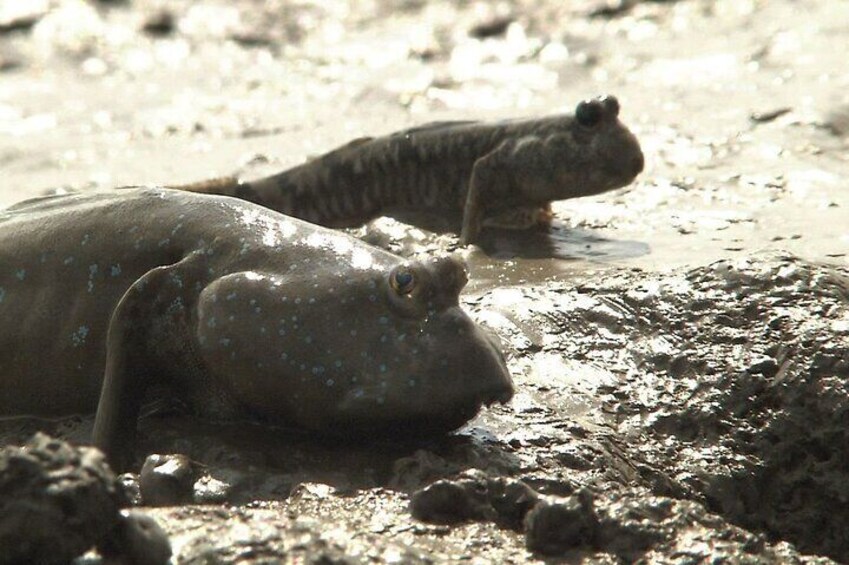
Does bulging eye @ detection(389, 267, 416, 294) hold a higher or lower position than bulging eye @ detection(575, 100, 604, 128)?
higher

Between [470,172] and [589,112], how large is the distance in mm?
671

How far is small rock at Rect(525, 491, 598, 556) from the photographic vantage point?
10.6ft

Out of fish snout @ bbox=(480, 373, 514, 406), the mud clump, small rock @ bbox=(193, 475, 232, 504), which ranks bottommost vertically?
small rock @ bbox=(193, 475, 232, 504)

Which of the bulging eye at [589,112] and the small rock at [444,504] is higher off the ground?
the bulging eye at [589,112]

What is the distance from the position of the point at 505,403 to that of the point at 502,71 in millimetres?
6788

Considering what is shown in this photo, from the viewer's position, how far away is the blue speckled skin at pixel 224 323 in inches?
142

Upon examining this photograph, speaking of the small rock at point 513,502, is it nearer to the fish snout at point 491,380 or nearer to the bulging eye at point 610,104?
the fish snout at point 491,380

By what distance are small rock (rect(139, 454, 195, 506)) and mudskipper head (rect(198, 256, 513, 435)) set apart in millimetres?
289

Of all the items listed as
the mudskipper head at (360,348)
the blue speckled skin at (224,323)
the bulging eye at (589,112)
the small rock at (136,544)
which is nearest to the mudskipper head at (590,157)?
the bulging eye at (589,112)

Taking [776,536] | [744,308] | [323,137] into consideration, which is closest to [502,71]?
[323,137]

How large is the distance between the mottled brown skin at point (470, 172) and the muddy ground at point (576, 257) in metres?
0.23

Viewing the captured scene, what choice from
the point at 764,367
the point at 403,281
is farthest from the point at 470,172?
the point at 403,281

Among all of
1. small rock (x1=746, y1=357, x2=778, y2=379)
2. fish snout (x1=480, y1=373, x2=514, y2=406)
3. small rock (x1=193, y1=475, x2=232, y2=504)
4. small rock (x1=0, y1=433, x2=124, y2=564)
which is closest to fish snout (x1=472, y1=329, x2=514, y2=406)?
fish snout (x1=480, y1=373, x2=514, y2=406)

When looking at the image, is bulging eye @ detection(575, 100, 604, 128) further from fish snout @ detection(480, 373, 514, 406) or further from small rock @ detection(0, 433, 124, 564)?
small rock @ detection(0, 433, 124, 564)
